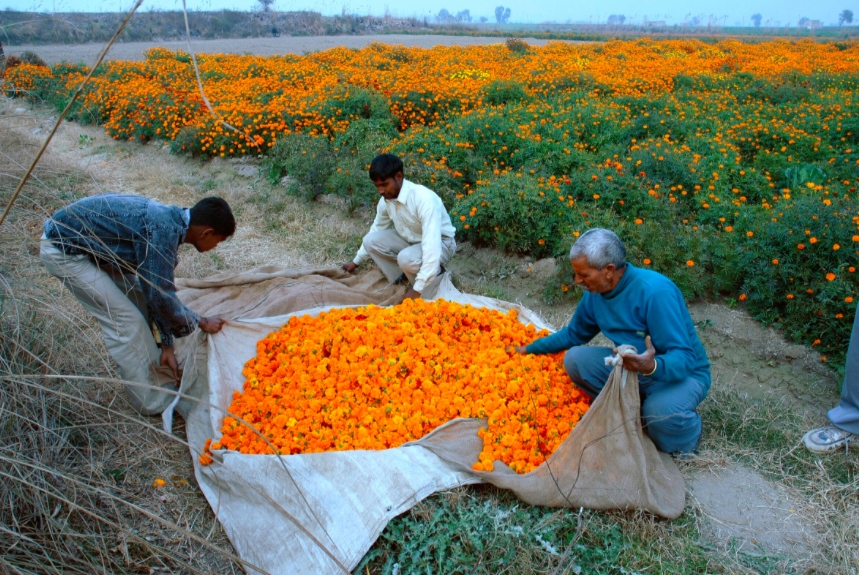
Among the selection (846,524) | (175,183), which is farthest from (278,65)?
(846,524)

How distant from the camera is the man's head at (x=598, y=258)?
2.62 m

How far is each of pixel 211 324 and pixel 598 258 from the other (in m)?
2.19

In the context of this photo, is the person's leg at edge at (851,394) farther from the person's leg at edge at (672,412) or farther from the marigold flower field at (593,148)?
the person's leg at edge at (672,412)

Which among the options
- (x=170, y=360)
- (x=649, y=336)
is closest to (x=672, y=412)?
(x=649, y=336)

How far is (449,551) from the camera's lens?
2.34 metres

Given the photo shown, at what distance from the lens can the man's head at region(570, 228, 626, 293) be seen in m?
2.62

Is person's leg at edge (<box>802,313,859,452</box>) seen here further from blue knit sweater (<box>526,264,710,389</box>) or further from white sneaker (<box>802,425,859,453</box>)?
blue knit sweater (<box>526,264,710,389</box>)

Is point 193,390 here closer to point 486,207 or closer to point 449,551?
point 449,551

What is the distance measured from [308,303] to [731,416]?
280 centimetres

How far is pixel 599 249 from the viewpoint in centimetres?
262

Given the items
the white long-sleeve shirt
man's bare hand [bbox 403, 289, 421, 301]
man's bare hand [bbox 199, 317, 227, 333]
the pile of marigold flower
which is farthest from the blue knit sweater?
man's bare hand [bbox 199, 317, 227, 333]

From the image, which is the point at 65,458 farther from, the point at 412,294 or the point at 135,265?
the point at 412,294

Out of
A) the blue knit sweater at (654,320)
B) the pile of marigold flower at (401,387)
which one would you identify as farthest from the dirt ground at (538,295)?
the pile of marigold flower at (401,387)

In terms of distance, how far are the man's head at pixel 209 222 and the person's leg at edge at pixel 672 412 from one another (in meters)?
2.21
